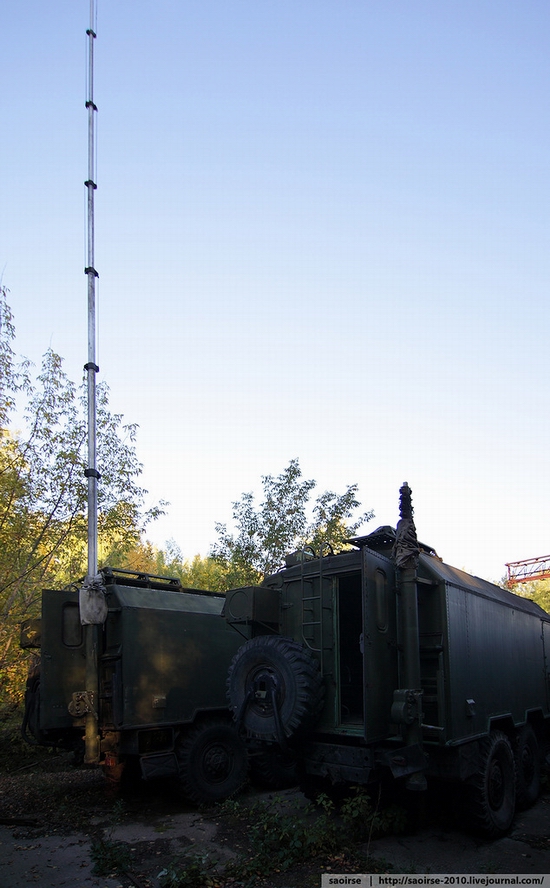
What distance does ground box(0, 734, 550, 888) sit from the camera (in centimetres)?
613

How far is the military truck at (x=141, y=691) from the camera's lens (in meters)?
8.82

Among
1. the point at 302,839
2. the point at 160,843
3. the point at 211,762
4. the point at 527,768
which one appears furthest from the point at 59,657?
the point at 527,768

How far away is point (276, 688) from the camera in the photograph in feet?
23.6

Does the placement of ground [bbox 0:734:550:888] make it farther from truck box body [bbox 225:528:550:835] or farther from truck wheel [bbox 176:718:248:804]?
truck box body [bbox 225:528:550:835]

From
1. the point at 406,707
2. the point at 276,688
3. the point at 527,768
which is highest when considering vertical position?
the point at 276,688

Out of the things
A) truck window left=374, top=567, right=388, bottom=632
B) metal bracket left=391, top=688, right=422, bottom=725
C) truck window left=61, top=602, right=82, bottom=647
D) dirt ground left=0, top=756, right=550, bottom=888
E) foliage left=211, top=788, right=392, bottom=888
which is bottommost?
dirt ground left=0, top=756, right=550, bottom=888

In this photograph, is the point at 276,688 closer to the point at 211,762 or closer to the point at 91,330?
the point at 211,762

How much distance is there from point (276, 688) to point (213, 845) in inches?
73.1

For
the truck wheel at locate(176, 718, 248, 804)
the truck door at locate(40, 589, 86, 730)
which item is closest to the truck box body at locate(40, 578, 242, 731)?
the truck door at locate(40, 589, 86, 730)

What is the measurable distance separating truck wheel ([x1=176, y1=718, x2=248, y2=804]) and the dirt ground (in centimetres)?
29

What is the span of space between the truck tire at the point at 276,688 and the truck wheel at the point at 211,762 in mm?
2249

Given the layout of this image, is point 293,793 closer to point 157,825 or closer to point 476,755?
point 157,825

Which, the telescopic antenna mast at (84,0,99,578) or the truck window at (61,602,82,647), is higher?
the telescopic antenna mast at (84,0,99,578)

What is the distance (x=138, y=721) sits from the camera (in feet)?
29.0
